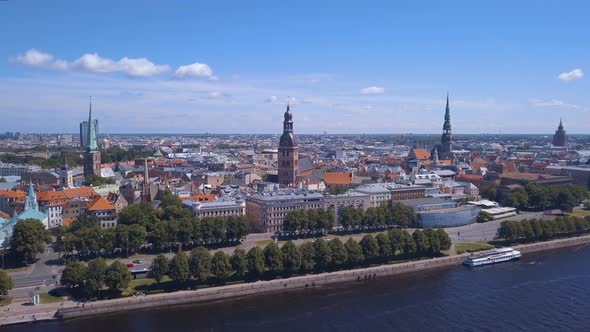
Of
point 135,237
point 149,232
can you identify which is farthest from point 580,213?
point 135,237

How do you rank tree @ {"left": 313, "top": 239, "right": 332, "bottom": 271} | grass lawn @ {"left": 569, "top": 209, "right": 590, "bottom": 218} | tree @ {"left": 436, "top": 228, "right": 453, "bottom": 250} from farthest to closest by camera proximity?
grass lawn @ {"left": 569, "top": 209, "right": 590, "bottom": 218}
tree @ {"left": 436, "top": 228, "right": 453, "bottom": 250}
tree @ {"left": 313, "top": 239, "right": 332, "bottom": 271}

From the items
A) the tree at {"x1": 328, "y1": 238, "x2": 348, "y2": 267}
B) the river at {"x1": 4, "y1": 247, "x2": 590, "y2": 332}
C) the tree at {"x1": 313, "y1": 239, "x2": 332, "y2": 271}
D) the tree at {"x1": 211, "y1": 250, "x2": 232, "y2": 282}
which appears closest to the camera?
the river at {"x1": 4, "y1": 247, "x2": 590, "y2": 332}

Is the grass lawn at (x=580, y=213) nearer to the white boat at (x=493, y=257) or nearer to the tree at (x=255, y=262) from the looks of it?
the white boat at (x=493, y=257)

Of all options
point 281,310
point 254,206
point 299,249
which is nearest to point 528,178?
point 254,206

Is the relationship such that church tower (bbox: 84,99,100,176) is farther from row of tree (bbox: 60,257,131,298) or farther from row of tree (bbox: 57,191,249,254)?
row of tree (bbox: 60,257,131,298)

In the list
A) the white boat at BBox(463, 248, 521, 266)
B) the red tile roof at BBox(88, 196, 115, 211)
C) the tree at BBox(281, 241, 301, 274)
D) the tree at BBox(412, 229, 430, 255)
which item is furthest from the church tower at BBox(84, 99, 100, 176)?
the white boat at BBox(463, 248, 521, 266)

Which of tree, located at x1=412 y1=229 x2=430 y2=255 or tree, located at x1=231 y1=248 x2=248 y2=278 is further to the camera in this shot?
tree, located at x1=412 y1=229 x2=430 y2=255

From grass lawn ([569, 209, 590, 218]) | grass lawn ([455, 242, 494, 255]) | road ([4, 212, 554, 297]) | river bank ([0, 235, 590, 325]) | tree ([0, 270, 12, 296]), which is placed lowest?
river bank ([0, 235, 590, 325])

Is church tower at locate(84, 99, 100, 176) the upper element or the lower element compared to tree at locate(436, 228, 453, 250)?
upper
